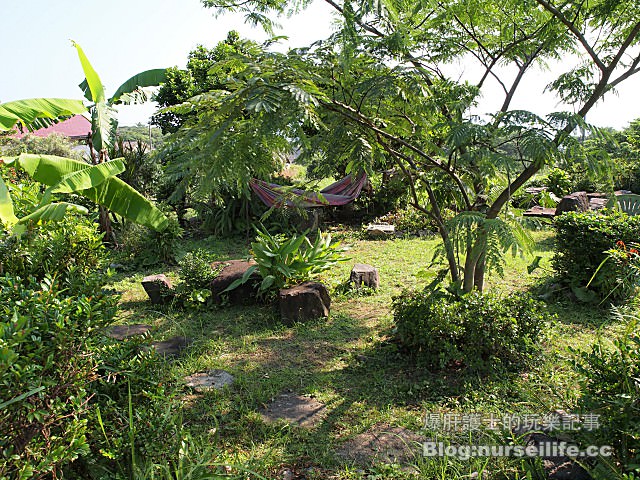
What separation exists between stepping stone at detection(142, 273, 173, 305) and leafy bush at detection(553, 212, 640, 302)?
430 centimetres

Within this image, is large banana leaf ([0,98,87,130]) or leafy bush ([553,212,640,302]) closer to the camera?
large banana leaf ([0,98,87,130])

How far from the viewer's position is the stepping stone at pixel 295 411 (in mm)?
3002

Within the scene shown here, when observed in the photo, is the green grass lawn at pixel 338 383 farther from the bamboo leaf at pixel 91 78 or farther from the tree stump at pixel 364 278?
the bamboo leaf at pixel 91 78

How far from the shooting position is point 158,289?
5.27 metres

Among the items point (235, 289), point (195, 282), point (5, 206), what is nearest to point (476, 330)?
point (235, 289)

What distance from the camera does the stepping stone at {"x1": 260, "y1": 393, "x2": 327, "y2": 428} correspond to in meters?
3.00

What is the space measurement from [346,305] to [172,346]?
6.19 feet

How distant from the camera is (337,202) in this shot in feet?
27.7

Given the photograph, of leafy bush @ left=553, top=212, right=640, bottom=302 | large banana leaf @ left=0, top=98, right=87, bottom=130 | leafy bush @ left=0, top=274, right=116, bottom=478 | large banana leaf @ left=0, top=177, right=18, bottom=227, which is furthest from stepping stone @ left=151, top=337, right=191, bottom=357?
leafy bush @ left=553, top=212, right=640, bottom=302

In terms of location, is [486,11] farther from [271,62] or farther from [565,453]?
→ [565,453]

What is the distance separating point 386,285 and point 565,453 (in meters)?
3.52

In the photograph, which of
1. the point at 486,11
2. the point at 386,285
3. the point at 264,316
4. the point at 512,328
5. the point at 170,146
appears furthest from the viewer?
the point at 386,285

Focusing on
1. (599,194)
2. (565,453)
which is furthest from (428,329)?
(599,194)

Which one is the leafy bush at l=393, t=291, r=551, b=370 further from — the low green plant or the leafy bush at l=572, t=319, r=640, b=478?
the low green plant
